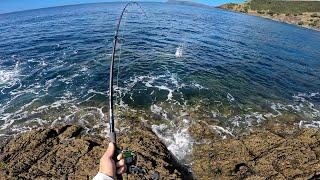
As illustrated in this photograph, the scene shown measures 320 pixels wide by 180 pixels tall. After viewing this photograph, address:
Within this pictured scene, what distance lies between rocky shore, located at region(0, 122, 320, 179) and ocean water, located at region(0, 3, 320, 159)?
132cm

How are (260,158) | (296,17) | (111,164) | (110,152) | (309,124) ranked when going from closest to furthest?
(111,164) → (110,152) → (260,158) → (309,124) → (296,17)

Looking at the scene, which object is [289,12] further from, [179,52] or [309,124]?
[309,124]

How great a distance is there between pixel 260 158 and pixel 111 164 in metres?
9.26

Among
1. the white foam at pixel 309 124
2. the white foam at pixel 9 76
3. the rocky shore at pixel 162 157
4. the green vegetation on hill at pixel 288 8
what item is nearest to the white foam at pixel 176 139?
the rocky shore at pixel 162 157

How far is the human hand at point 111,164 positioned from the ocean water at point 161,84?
29.4 feet

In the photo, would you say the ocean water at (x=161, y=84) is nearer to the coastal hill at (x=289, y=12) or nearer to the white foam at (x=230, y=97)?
the white foam at (x=230, y=97)

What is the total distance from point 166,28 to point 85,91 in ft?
79.9

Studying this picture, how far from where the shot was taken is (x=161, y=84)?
21.5m

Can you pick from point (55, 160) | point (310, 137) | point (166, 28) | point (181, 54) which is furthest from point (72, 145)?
point (166, 28)

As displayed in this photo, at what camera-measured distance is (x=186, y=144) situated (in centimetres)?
1383

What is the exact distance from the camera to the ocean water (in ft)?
54.2

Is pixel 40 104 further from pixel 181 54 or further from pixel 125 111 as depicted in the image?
pixel 181 54

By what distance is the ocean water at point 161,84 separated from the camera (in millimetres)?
16516

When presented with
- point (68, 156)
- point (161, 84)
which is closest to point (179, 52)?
point (161, 84)
